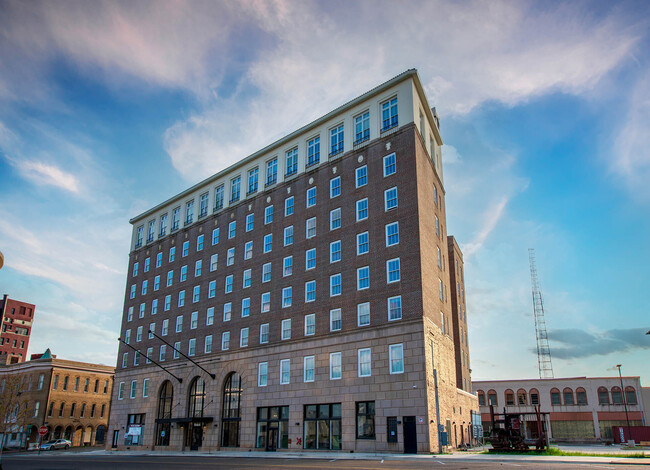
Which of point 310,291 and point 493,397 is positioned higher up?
point 310,291

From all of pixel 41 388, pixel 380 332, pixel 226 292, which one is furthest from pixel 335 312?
pixel 41 388

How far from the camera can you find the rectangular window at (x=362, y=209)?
156ft

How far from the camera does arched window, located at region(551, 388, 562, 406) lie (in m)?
86.3

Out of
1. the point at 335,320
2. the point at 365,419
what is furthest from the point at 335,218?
the point at 365,419

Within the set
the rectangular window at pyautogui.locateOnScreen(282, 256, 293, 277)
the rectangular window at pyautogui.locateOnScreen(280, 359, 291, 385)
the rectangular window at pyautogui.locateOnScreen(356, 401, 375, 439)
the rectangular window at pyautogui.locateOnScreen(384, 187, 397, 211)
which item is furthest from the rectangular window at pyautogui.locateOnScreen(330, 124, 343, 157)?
the rectangular window at pyautogui.locateOnScreen(356, 401, 375, 439)

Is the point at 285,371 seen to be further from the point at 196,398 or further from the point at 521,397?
the point at 521,397

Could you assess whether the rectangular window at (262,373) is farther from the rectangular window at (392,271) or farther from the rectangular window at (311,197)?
the rectangular window at (311,197)

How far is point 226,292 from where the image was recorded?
59.1 metres

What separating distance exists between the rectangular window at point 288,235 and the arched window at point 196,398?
728 inches

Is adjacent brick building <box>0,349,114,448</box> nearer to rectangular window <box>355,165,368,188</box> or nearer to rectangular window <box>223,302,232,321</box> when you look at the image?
rectangular window <box>223,302,232,321</box>

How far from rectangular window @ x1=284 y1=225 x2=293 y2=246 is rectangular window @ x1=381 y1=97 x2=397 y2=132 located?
550 inches

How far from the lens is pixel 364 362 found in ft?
142

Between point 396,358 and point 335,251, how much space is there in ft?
39.8

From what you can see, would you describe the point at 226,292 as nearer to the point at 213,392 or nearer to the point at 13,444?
the point at 213,392
